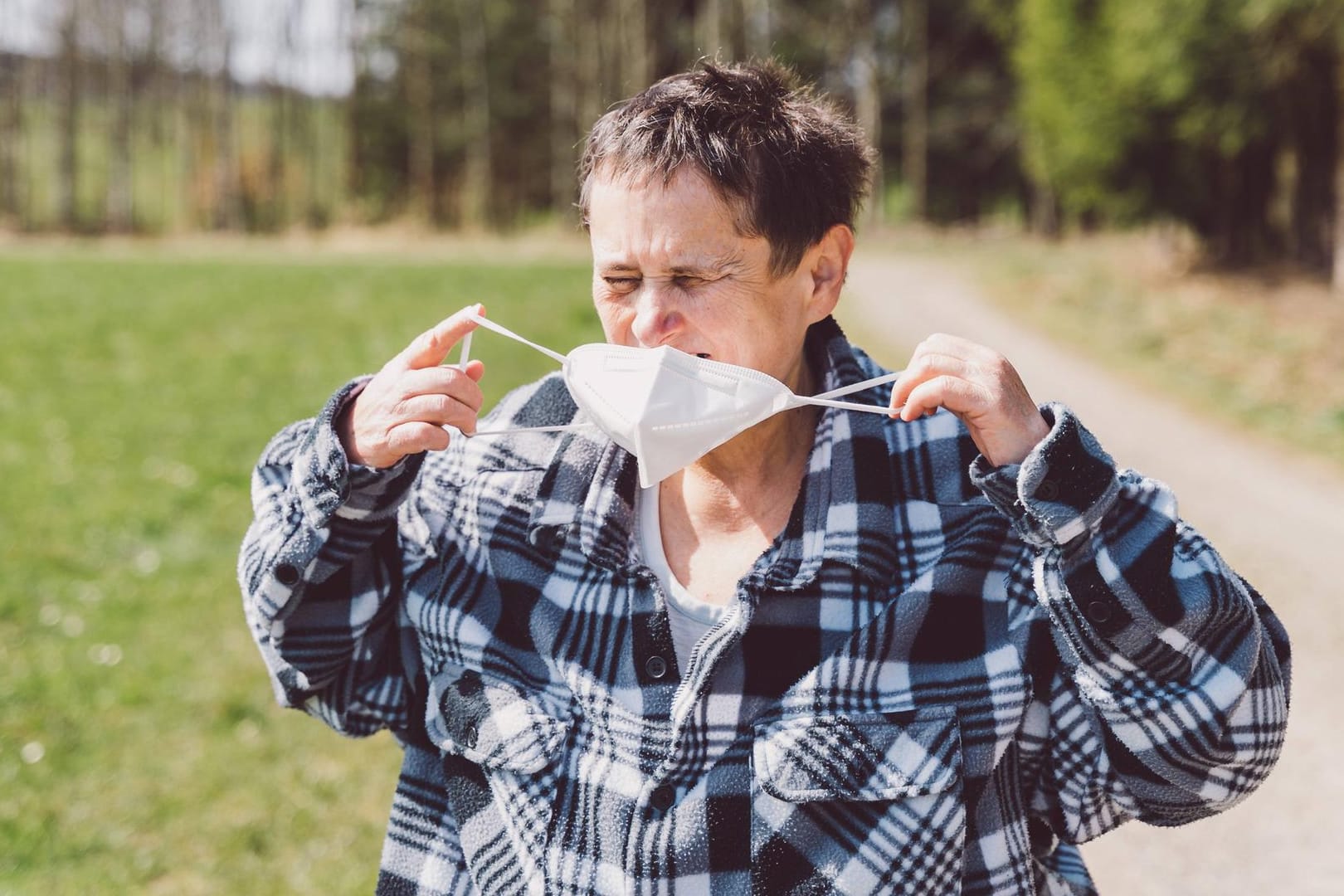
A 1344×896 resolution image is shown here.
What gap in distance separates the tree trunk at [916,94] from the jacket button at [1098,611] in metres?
31.4

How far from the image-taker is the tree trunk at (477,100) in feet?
112

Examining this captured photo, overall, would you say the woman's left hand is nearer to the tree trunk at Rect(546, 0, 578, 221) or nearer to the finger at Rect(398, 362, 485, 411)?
the finger at Rect(398, 362, 485, 411)

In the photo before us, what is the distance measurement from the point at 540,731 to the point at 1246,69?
634 inches

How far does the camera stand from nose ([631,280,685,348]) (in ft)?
6.26

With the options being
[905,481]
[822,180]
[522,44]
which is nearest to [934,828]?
[905,481]

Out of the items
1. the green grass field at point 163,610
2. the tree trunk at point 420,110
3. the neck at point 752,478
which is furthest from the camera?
the tree trunk at point 420,110

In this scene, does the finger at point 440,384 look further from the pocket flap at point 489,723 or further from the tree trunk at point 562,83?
the tree trunk at point 562,83

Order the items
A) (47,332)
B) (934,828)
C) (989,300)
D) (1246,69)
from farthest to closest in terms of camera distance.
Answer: (989,300) < (1246,69) < (47,332) < (934,828)

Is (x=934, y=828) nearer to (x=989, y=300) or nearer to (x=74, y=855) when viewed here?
(x=74, y=855)

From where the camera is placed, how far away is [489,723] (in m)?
1.92

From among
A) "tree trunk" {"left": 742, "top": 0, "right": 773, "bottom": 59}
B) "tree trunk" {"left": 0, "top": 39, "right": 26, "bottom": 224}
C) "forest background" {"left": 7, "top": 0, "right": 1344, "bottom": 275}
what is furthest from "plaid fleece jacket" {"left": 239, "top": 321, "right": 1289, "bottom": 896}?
"tree trunk" {"left": 0, "top": 39, "right": 26, "bottom": 224}

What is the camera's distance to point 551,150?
36438 mm

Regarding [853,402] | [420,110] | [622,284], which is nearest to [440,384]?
[622,284]

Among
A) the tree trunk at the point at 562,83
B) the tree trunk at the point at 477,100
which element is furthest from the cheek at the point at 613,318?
the tree trunk at the point at 477,100
